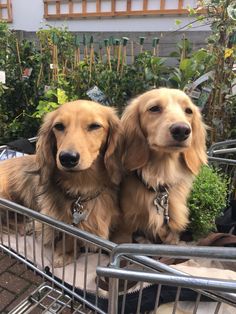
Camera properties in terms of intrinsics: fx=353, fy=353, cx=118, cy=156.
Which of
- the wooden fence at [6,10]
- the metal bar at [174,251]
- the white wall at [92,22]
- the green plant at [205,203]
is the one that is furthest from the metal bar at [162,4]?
the metal bar at [174,251]

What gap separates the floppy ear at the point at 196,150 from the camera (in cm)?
184

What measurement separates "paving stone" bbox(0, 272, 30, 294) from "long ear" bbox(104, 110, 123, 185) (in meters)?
1.21

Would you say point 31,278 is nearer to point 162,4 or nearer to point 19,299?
point 19,299

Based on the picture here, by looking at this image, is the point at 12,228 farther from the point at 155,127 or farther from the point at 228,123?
the point at 228,123

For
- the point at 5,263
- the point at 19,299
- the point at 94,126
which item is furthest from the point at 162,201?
the point at 5,263

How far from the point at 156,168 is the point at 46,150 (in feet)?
1.86

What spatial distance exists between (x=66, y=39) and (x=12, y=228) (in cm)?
276

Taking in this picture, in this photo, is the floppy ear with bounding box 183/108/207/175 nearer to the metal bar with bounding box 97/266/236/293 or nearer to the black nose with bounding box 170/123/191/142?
the black nose with bounding box 170/123/191/142

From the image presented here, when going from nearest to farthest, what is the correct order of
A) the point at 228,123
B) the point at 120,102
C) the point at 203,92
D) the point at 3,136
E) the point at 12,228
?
the point at 12,228, the point at 203,92, the point at 228,123, the point at 120,102, the point at 3,136

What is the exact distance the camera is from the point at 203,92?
2555 mm

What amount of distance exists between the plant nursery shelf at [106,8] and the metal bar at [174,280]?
6317 millimetres

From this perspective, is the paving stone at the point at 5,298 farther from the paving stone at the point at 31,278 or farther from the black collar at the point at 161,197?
the black collar at the point at 161,197

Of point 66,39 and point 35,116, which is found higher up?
point 66,39

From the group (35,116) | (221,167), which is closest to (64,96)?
(35,116)
